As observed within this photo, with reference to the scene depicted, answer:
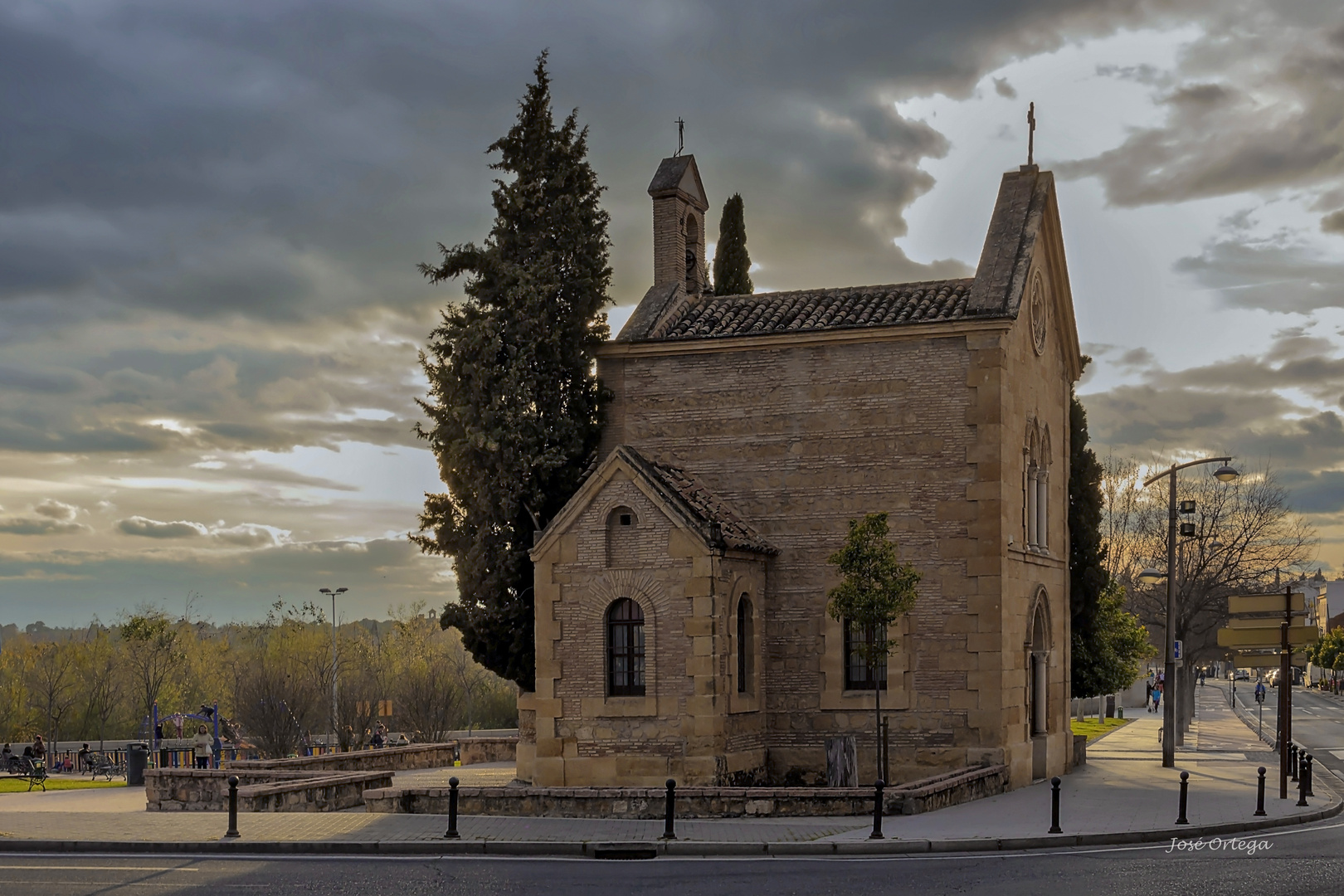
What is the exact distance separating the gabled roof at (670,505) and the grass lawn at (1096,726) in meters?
28.1

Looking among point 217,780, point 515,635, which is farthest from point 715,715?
point 217,780

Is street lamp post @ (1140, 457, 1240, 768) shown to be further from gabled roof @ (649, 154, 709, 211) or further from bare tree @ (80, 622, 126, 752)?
bare tree @ (80, 622, 126, 752)

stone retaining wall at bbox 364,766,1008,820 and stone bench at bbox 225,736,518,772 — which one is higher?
stone retaining wall at bbox 364,766,1008,820

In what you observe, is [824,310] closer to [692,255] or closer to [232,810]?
[692,255]

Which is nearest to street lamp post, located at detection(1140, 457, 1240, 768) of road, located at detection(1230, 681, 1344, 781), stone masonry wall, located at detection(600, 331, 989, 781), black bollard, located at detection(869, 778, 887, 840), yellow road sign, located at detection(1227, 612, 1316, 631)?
road, located at detection(1230, 681, 1344, 781)

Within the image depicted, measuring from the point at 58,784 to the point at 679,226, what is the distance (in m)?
24.1

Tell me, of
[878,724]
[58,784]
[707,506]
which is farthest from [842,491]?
[58,784]

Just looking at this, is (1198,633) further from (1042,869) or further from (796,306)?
(1042,869)

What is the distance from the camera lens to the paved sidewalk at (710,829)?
1797 cm

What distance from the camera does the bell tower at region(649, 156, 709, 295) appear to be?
31.8m

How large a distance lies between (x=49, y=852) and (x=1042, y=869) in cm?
1316

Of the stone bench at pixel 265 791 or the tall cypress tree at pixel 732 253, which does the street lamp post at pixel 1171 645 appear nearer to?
the tall cypress tree at pixel 732 253

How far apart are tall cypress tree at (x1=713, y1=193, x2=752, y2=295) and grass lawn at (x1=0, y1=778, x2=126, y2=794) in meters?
21.9

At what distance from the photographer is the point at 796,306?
29141 mm
